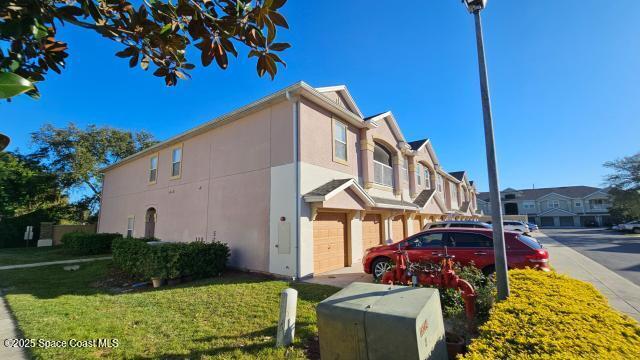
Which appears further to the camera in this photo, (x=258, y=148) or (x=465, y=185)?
(x=465, y=185)

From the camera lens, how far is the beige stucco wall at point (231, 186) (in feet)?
35.6

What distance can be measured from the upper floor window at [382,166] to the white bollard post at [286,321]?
1090 centimetres

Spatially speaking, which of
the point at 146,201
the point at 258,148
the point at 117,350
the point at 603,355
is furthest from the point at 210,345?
the point at 146,201

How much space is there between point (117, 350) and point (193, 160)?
37.4 ft

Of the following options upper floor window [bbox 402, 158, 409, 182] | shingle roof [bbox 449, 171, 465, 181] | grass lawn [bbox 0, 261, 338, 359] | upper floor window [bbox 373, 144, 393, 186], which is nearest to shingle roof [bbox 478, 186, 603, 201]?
shingle roof [bbox 449, 171, 465, 181]

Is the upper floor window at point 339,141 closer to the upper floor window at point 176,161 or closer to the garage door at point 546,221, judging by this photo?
the upper floor window at point 176,161

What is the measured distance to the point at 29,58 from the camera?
2342mm

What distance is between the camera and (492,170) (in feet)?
15.8

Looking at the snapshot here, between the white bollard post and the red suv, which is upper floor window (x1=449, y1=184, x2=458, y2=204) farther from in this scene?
the white bollard post

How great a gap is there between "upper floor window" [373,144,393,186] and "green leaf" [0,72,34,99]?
1454cm

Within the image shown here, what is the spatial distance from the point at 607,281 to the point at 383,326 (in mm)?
11541

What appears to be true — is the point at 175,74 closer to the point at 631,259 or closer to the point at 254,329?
the point at 254,329

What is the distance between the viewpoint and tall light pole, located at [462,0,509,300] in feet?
14.8

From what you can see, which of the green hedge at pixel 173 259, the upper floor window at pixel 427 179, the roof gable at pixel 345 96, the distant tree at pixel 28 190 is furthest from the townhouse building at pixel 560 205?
the distant tree at pixel 28 190
